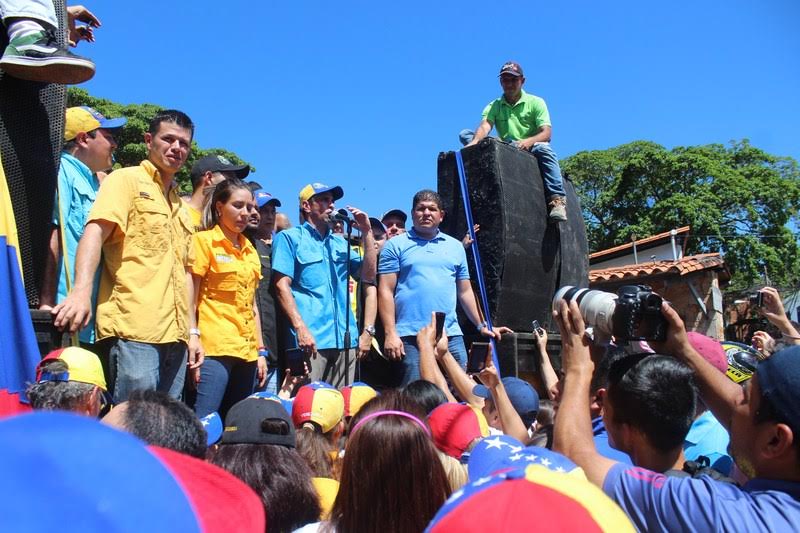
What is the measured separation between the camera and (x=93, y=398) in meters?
2.87

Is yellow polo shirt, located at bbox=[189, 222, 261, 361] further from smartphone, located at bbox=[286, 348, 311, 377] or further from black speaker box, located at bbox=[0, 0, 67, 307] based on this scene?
black speaker box, located at bbox=[0, 0, 67, 307]

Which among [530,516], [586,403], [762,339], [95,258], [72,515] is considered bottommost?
[762,339]

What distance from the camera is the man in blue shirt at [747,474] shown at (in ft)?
5.31

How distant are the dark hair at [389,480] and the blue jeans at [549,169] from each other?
14.8ft

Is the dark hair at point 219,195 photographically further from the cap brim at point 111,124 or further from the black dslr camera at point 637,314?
the black dslr camera at point 637,314

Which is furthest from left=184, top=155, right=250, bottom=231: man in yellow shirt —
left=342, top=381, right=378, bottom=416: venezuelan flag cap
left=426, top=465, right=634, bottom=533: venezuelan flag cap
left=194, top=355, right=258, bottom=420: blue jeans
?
left=426, top=465, right=634, bottom=533: venezuelan flag cap

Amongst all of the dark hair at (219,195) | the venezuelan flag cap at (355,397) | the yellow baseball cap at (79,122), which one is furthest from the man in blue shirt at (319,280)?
the yellow baseball cap at (79,122)

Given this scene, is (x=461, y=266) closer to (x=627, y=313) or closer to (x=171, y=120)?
(x=171, y=120)

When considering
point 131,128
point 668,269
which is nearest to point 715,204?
point 668,269

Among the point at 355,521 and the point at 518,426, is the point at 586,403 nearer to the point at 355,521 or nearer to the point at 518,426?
the point at 355,521

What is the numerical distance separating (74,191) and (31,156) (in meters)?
0.69

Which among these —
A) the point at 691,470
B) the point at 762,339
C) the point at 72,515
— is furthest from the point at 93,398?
the point at 762,339

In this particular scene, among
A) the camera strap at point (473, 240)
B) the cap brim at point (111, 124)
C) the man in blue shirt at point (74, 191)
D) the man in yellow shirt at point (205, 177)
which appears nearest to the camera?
the man in blue shirt at point (74, 191)

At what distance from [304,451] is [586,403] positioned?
→ 1.28 meters
